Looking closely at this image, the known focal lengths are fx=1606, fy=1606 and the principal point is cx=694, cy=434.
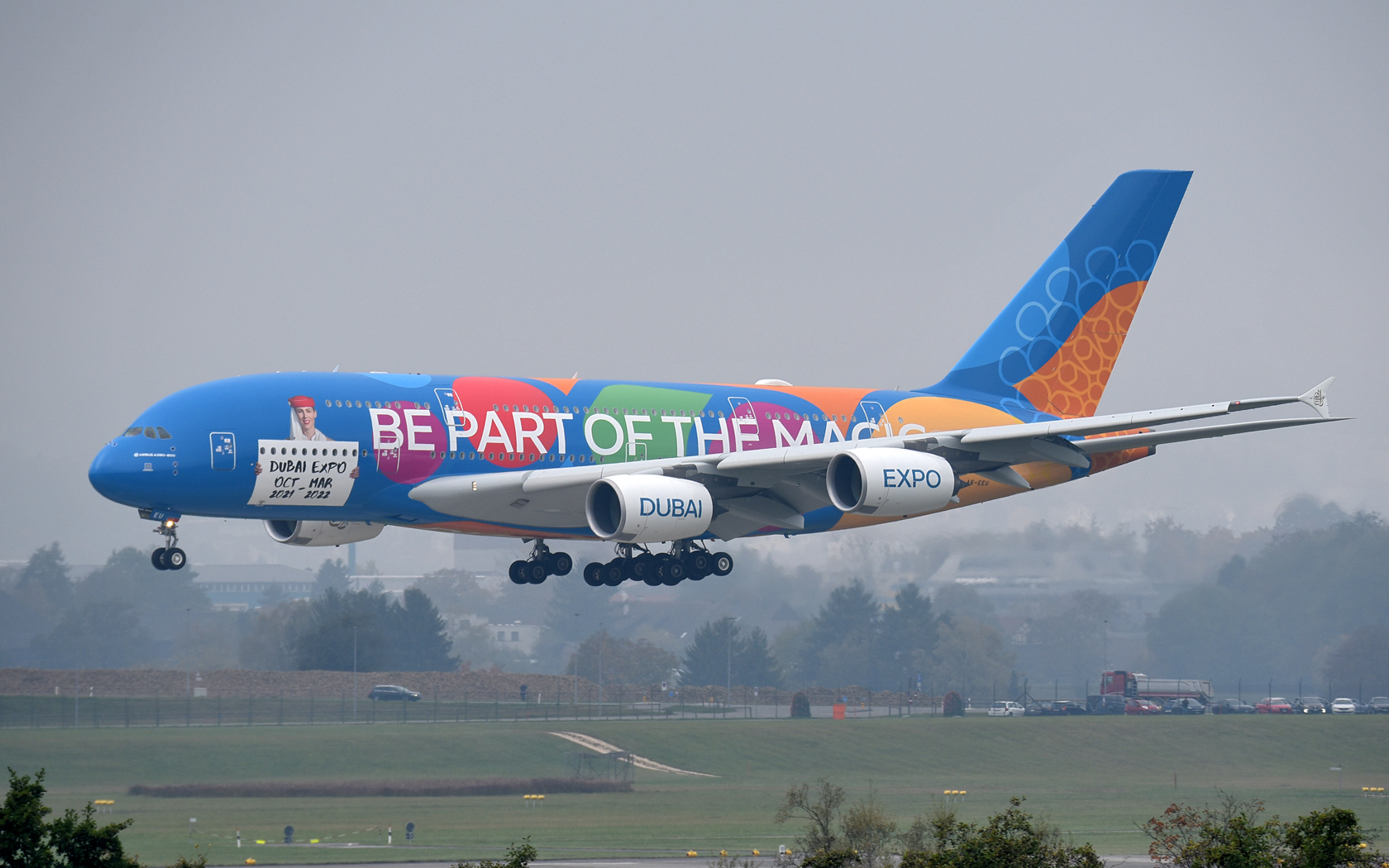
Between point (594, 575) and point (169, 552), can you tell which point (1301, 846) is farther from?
point (169, 552)

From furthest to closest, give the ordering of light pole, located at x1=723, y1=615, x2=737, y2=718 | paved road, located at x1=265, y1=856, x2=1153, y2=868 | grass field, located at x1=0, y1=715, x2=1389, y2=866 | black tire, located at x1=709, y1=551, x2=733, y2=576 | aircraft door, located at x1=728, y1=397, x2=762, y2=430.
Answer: light pole, located at x1=723, y1=615, x2=737, y2=718, grass field, located at x1=0, y1=715, x2=1389, y2=866, paved road, located at x1=265, y1=856, x2=1153, y2=868, aircraft door, located at x1=728, y1=397, x2=762, y2=430, black tire, located at x1=709, y1=551, x2=733, y2=576

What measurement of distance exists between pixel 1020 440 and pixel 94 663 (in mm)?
66922

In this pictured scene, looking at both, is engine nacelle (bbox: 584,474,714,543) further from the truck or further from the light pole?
the light pole

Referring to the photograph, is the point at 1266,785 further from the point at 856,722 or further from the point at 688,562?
the point at 688,562

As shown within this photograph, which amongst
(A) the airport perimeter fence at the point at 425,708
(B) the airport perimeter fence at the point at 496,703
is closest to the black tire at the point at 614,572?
(A) the airport perimeter fence at the point at 425,708

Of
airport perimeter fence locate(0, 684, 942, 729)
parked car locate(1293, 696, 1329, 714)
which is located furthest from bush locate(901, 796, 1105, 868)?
parked car locate(1293, 696, 1329, 714)

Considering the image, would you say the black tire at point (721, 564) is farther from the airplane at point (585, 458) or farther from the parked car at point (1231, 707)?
the parked car at point (1231, 707)

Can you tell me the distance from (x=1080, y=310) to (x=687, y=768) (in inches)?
1276

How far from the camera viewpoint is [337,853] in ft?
192

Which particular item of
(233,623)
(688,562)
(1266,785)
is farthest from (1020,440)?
(233,623)

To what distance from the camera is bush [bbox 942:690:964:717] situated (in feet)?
291

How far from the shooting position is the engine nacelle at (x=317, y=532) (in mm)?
42000

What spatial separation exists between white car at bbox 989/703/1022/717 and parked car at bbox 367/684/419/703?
101 ft

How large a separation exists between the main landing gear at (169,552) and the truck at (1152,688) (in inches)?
2512
